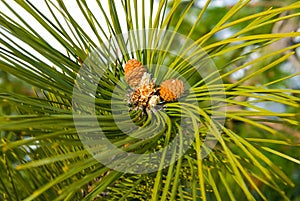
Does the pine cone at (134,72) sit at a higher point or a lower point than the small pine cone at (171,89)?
higher

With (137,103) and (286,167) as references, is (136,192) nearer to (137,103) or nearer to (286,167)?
(137,103)

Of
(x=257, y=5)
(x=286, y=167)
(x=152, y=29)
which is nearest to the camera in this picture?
(x=152, y=29)

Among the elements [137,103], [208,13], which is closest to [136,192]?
[137,103]

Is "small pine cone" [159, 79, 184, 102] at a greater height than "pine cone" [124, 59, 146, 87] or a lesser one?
lesser
